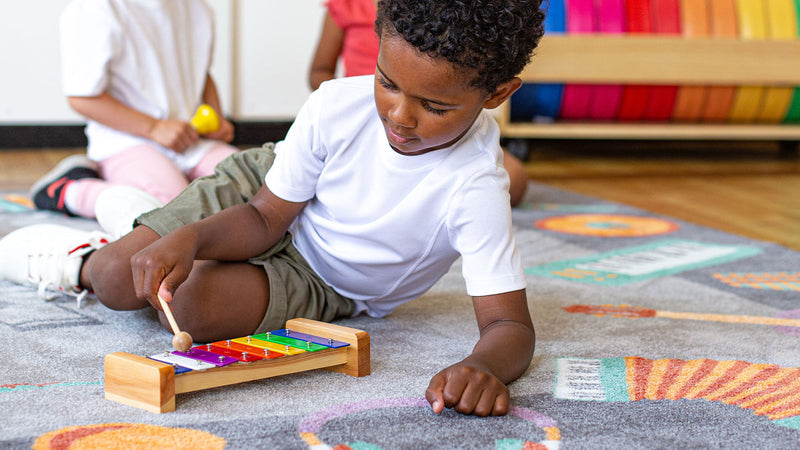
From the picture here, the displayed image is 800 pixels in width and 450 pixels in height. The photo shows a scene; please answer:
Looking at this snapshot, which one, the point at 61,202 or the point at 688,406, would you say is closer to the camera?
the point at 688,406

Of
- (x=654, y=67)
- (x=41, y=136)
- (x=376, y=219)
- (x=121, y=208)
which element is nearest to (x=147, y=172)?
(x=121, y=208)

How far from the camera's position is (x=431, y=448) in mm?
642

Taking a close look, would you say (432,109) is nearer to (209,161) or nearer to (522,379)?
(522,379)

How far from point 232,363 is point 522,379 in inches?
10.5

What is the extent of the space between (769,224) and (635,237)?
38 centimetres

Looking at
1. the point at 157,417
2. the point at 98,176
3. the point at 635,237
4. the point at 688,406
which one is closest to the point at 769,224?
the point at 635,237

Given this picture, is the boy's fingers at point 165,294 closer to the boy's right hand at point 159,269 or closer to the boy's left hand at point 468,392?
the boy's right hand at point 159,269

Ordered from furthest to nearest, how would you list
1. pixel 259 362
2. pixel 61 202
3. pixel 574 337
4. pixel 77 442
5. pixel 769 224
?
pixel 769 224
pixel 61 202
pixel 574 337
pixel 259 362
pixel 77 442

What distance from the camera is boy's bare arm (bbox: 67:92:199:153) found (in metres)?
1.55

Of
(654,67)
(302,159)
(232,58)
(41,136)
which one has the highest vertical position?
(302,159)

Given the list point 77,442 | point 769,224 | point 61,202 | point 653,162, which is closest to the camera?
point 77,442

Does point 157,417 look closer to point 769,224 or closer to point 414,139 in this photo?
point 414,139

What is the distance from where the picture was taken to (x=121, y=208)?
1.14 m

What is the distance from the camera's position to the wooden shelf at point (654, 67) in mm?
2463
